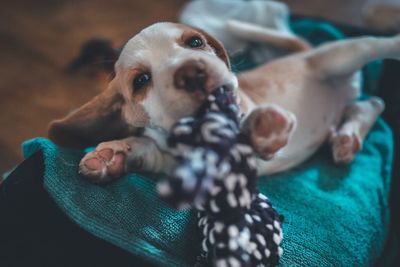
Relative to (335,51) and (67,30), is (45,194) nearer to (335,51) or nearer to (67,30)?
(335,51)

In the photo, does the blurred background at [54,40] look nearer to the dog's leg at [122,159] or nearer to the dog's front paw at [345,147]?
the dog's front paw at [345,147]

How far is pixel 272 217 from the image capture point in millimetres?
982

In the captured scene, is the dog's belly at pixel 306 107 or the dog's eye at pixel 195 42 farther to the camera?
the dog's belly at pixel 306 107

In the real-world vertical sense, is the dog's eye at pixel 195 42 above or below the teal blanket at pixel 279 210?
above

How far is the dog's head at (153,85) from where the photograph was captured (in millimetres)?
980

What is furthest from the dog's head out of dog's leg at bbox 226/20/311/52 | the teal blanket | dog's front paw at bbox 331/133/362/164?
dog's leg at bbox 226/20/311/52

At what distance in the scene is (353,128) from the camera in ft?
5.51

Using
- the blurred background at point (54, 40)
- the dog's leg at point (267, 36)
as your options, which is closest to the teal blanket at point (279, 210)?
the dog's leg at point (267, 36)

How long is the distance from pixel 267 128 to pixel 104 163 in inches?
18.5

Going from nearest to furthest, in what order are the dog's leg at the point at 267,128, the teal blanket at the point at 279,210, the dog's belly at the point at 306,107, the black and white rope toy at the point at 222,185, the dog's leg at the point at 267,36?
1. the black and white rope toy at the point at 222,185
2. the dog's leg at the point at 267,128
3. the teal blanket at the point at 279,210
4. the dog's belly at the point at 306,107
5. the dog's leg at the point at 267,36

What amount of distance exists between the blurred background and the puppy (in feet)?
2.42

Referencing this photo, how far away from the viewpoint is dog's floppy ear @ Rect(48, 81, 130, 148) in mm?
1284

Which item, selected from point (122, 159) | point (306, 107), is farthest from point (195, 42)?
point (306, 107)

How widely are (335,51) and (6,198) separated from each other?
4.12 ft
